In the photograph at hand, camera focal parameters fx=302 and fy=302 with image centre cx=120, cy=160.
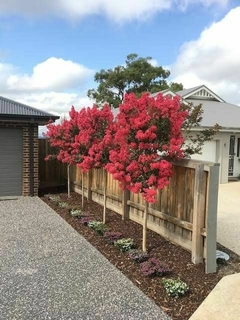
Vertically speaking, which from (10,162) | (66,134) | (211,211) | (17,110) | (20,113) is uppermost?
(17,110)

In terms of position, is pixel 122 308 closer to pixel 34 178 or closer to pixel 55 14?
pixel 34 178

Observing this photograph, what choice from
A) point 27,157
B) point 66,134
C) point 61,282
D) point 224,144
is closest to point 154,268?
point 61,282

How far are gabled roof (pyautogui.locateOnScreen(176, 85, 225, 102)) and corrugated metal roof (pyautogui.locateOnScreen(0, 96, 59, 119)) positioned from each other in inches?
398

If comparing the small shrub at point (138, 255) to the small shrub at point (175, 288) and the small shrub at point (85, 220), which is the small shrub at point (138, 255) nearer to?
the small shrub at point (175, 288)

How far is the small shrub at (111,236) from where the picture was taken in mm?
5521

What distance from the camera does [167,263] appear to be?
15.3 feet

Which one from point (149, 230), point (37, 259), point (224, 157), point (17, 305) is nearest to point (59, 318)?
point (17, 305)

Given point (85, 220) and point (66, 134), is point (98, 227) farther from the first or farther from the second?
point (66, 134)

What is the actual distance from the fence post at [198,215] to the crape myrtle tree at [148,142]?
1.45 feet

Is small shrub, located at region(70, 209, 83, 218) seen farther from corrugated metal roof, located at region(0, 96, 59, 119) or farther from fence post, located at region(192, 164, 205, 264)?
corrugated metal roof, located at region(0, 96, 59, 119)

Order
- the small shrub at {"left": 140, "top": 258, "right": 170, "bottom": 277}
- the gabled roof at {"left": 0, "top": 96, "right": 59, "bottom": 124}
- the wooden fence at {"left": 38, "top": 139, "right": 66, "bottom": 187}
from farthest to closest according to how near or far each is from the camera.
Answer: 1. the wooden fence at {"left": 38, "top": 139, "right": 66, "bottom": 187}
2. the gabled roof at {"left": 0, "top": 96, "right": 59, "bottom": 124}
3. the small shrub at {"left": 140, "top": 258, "right": 170, "bottom": 277}

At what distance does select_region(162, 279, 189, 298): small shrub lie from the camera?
12.1 ft

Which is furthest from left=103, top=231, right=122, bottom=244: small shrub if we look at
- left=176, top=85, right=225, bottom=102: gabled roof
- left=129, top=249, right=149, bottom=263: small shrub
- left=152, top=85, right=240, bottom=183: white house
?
left=176, top=85, right=225, bottom=102: gabled roof

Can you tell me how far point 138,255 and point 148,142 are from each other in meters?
1.79
